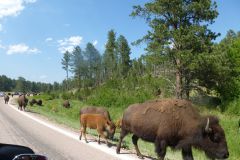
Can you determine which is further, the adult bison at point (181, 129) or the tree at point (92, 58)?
the tree at point (92, 58)

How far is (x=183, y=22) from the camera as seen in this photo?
43406 millimetres

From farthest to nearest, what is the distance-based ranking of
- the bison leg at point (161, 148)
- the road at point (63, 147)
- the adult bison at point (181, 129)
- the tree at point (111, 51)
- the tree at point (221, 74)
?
1. the tree at point (111, 51)
2. the tree at point (221, 74)
3. the road at point (63, 147)
4. the bison leg at point (161, 148)
5. the adult bison at point (181, 129)

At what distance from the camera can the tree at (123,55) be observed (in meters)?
122

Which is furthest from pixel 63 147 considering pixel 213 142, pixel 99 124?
pixel 213 142

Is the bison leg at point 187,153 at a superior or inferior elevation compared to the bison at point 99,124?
Answer: inferior

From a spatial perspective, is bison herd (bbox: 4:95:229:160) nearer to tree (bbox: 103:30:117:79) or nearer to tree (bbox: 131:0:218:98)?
tree (bbox: 131:0:218:98)

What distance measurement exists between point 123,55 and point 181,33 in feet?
268

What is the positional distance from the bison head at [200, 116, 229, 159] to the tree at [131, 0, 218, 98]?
27442mm

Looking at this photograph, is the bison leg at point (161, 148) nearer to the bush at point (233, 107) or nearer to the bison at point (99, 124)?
the bison at point (99, 124)

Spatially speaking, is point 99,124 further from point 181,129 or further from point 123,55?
point 123,55

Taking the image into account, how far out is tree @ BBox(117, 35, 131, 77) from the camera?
122375 mm

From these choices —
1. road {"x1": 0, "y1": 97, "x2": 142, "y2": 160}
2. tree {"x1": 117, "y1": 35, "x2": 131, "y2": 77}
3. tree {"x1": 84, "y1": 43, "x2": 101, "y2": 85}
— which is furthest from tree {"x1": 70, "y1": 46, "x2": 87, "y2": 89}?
road {"x1": 0, "y1": 97, "x2": 142, "y2": 160}

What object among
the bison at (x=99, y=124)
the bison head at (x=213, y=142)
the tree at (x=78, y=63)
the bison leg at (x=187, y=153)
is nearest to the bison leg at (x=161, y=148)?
the bison leg at (x=187, y=153)

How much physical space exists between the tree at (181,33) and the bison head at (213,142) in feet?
90.0
